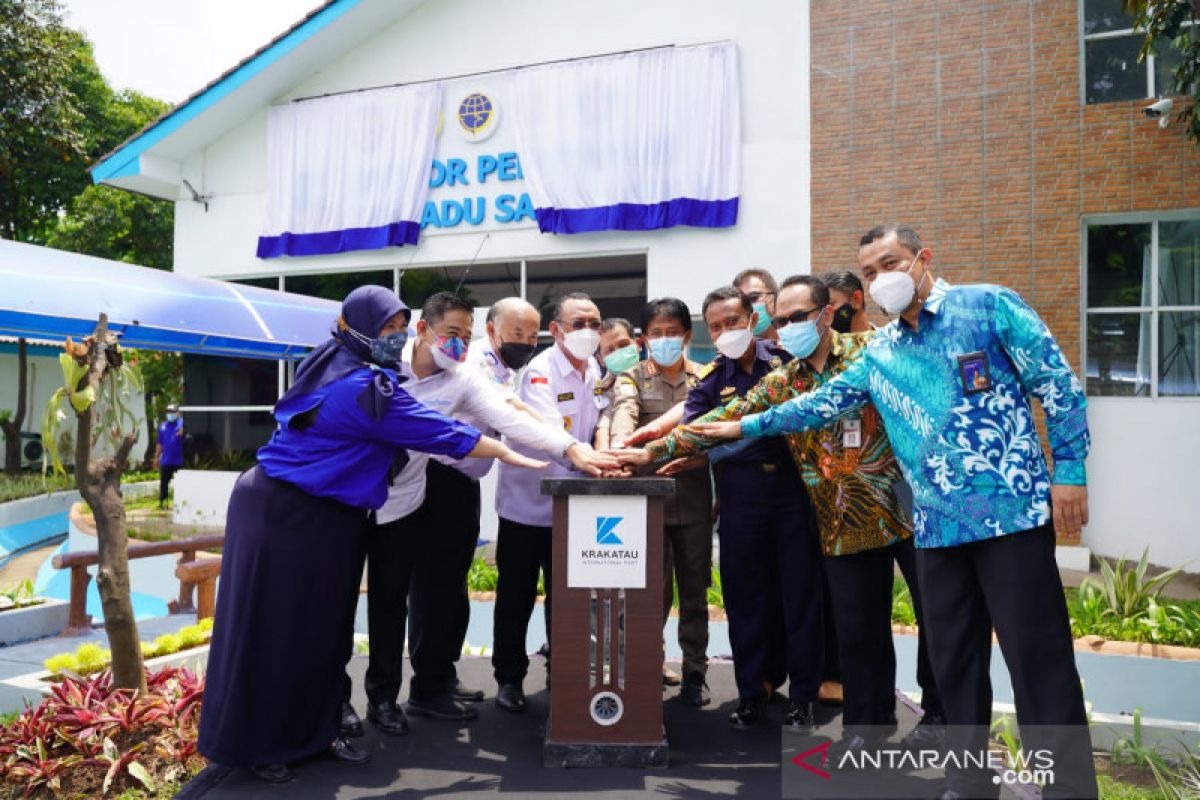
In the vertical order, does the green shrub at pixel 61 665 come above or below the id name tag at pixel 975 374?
below

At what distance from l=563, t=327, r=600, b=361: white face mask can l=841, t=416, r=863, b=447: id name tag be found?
1282 millimetres

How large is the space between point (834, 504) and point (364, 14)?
32.0 feet

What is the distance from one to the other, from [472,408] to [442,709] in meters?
1.36

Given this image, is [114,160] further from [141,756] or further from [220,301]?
[141,756]

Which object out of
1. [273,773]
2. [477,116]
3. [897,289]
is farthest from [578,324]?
[477,116]

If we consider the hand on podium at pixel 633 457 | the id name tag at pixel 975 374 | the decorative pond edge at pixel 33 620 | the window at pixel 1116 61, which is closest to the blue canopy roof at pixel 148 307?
the decorative pond edge at pixel 33 620

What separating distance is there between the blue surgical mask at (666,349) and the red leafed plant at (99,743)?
2638mm

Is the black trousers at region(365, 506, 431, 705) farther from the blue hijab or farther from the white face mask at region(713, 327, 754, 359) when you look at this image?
the white face mask at region(713, 327, 754, 359)

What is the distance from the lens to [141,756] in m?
3.65

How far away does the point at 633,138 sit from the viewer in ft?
31.8

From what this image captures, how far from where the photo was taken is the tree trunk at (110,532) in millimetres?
4004

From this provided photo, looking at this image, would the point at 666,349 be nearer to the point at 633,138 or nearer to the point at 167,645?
the point at 167,645

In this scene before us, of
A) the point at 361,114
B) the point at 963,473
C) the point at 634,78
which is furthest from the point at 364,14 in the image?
the point at 963,473

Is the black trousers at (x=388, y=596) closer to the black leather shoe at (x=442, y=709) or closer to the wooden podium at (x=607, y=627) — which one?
the black leather shoe at (x=442, y=709)
